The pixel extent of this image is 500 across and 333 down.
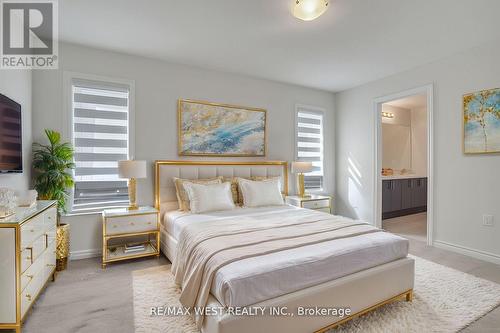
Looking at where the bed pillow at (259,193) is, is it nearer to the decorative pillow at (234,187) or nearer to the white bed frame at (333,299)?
the decorative pillow at (234,187)

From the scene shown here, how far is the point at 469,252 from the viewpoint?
10.7 ft

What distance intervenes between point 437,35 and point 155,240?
433 cm

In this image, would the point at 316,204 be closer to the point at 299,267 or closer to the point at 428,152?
the point at 428,152

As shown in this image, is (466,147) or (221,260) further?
(466,147)

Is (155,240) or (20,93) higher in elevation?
(20,93)

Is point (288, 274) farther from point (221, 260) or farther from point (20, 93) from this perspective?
point (20, 93)

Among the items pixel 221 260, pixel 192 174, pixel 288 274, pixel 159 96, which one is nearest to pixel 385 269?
pixel 288 274

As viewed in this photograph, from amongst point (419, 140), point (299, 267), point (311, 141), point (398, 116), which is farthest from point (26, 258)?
point (419, 140)

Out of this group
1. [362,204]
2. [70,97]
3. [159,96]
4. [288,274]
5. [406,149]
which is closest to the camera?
[288,274]

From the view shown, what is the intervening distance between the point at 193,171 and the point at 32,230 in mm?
1977

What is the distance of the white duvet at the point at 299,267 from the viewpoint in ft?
4.92

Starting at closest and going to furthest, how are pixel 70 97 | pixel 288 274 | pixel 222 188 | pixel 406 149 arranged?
pixel 288 274
pixel 70 97
pixel 222 188
pixel 406 149

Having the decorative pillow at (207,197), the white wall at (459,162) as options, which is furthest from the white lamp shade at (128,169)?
the white wall at (459,162)

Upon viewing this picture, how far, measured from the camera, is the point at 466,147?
327cm
